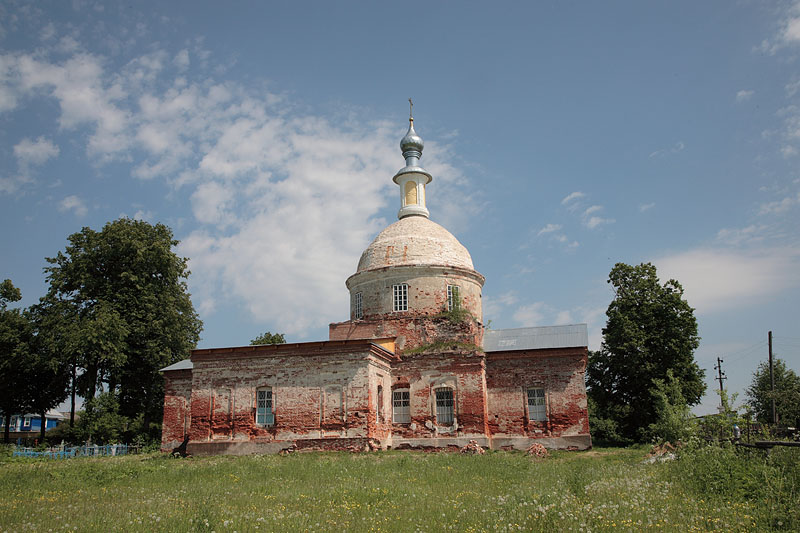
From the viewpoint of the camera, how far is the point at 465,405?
79.9 ft

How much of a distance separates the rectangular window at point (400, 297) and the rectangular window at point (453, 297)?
1974 mm

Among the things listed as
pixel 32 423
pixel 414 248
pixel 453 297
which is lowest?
pixel 32 423

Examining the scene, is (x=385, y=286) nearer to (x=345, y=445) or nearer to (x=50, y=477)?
(x=345, y=445)

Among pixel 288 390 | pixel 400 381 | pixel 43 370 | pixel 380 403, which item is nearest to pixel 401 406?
pixel 400 381

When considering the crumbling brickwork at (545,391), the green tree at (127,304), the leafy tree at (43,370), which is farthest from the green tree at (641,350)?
the leafy tree at (43,370)

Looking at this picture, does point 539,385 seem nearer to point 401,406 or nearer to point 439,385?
point 439,385

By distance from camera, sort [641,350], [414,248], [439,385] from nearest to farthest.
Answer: [439,385]
[414,248]
[641,350]

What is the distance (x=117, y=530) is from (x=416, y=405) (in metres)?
17.2

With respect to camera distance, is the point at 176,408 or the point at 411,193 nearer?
the point at 176,408

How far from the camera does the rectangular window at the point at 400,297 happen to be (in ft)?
90.4

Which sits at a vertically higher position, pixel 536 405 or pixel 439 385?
pixel 439 385

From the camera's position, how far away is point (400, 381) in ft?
83.3

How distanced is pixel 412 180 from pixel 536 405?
543 inches

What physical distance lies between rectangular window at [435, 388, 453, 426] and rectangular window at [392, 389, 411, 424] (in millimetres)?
1226
